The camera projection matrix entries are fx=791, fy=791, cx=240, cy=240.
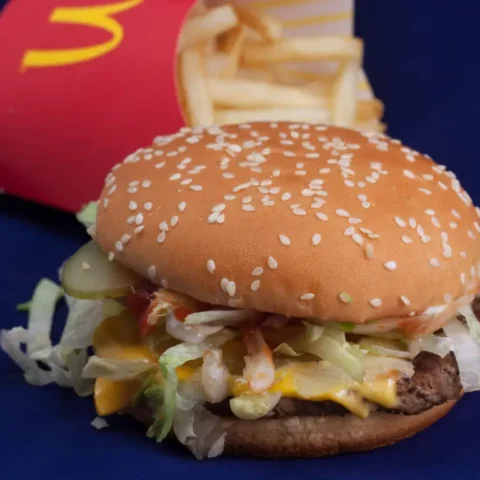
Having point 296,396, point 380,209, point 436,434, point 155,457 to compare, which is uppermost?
point 380,209

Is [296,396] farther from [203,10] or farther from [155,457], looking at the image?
[203,10]

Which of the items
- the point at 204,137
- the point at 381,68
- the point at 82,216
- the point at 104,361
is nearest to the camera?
the point at 104,361

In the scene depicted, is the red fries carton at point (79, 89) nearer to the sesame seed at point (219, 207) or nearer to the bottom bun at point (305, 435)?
the sesame seed at point (219, 207)

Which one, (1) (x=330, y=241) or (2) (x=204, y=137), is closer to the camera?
(1) (x=330, y=241)

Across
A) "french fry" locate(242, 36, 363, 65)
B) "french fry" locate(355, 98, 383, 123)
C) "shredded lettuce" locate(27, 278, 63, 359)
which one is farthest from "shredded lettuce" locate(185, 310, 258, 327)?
"french fry" locate(355, 98, 383, 123)

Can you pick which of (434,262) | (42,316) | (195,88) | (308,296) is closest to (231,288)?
(308,296)

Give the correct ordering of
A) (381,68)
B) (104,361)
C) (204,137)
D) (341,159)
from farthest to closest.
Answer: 1. (381,68)
2. (204,137)
3. (341,159)
4. (104,361)

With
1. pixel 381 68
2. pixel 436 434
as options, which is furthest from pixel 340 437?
pixel 381 68
